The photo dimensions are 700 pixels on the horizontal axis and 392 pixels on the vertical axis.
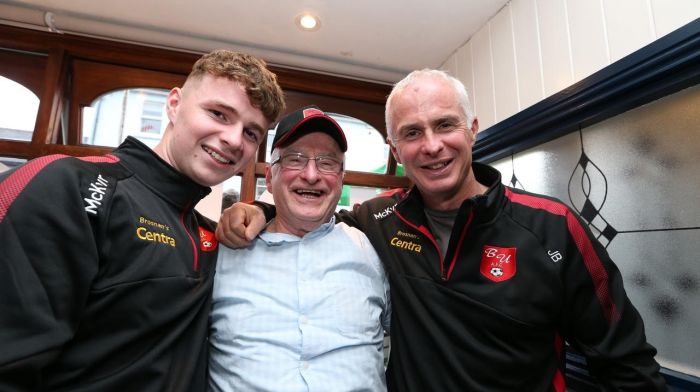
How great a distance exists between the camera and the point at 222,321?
1.11 metres

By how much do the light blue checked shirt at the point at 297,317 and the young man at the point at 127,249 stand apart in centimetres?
9

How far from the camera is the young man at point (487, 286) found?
3.55 ft

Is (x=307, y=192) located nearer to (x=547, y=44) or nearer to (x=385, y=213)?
(x=385, y=213)

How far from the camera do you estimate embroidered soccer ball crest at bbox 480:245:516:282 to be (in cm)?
113

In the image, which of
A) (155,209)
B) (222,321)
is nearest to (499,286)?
(222,321)

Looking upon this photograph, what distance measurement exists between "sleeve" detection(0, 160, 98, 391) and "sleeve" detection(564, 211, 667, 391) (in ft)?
4.17

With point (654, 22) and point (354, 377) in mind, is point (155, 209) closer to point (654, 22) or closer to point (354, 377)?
point (354, 377)

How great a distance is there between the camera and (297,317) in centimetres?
112

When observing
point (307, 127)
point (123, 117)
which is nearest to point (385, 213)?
point (307, 127)

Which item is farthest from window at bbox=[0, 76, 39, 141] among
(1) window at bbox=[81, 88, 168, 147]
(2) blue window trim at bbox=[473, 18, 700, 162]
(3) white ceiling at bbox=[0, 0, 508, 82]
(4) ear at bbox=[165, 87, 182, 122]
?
(2) blue window trim at bbox=[473, 18, 700, 162]

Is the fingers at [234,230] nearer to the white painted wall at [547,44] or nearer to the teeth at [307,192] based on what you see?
the teeth at [307,192]

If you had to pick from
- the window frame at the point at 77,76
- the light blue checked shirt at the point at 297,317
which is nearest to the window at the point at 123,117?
the window frame at the point at 77,76

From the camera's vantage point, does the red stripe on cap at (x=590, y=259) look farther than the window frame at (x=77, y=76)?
No

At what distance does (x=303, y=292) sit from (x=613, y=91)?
4.89ft
